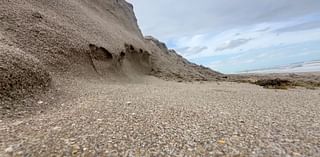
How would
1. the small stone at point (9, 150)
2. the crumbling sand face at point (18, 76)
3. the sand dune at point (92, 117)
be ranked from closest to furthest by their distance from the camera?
the small stone at point (9, 150) < the sand dune at point (92, 117) < the crumbling sand face at point (18, 76)

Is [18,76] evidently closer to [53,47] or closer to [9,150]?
[9,150]

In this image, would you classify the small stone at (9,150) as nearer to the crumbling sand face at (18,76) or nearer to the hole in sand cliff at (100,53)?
the crumbling sand face at (18,76)

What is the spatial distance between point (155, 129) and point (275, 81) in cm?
1260

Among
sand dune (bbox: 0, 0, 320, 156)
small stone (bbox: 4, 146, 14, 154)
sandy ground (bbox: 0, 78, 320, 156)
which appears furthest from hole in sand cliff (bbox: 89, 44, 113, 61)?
small stone (bbox: 4, 146, 14, 154)

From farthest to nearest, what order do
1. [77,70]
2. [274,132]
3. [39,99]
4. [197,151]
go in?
[77,70] < [39,99] < [274,132] < [197,151]

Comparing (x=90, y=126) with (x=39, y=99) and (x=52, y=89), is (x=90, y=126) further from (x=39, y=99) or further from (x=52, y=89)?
(x=52, y=89)

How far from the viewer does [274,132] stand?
390 cm

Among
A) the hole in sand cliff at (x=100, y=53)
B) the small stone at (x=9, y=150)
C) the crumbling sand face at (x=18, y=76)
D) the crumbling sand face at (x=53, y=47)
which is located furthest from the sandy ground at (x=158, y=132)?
the hole in sand cliff at (x=100, y=53)

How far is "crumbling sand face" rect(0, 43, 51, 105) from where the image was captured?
5.40 m

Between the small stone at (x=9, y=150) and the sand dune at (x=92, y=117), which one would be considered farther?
the sand dune at (x=92, y=117)

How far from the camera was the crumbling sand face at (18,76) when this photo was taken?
5.40 m

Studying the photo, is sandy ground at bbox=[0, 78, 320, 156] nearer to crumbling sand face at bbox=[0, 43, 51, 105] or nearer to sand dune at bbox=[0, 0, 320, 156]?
sand dune at bbox=[0, 0, 320, 156]

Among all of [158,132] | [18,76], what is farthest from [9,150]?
[18,76]

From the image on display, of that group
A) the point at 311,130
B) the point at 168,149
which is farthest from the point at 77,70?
the point at 311,130
